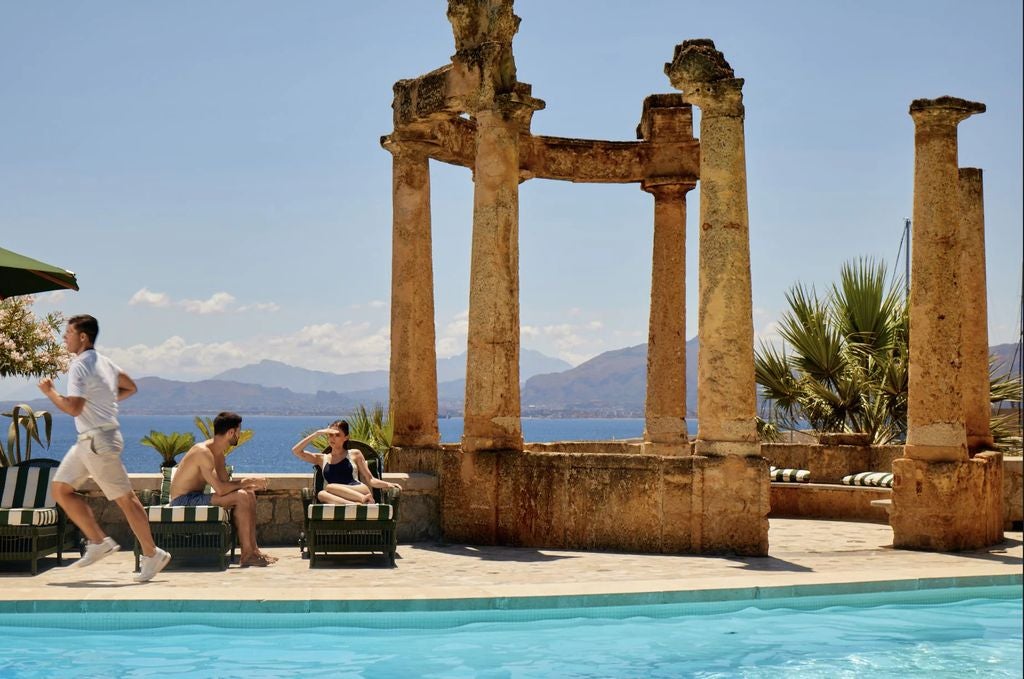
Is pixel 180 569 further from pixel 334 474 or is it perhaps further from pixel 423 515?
pixel 423 515

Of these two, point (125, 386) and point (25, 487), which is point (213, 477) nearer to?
point (125, 386)

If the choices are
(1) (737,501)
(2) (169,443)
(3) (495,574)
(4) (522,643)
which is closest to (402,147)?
(2) (169,443)

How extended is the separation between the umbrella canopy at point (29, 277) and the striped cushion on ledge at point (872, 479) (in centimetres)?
1098

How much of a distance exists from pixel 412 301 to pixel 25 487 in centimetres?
594

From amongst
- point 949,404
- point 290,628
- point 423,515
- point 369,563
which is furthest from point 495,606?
point 949,404

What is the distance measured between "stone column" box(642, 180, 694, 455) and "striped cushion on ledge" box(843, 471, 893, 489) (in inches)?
93.5

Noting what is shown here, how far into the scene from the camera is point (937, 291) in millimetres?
13531

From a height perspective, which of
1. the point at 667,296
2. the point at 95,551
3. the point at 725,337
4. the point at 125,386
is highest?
the point at 667,296

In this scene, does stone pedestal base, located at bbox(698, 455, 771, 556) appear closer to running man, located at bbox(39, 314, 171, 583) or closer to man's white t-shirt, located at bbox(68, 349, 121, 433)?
running man, located at bbox(39, 314, 171, 583)

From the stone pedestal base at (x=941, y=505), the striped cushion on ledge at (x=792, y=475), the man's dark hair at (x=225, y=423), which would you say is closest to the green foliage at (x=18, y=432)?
the man's dark hair at (x=225, y=423)

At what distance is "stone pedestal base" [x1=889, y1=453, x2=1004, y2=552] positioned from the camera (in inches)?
532

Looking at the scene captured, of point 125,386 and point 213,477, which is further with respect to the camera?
point 213,477

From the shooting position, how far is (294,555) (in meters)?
12.8

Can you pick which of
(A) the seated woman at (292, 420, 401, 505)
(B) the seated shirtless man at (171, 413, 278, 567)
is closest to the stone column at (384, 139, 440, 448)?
(A) the seated woman at (292, 420, 401, 505)
